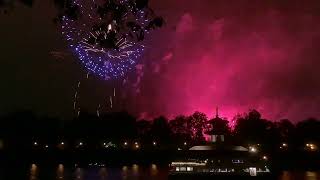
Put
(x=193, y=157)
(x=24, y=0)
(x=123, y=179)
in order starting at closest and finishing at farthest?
(x=24, y=0) < (x=193, y=157) < (x=123, y=179)

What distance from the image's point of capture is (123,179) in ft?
258

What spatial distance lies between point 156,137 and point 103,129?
12.6m

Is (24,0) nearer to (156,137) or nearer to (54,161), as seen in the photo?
(54,161)

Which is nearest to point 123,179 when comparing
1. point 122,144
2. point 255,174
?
point 255,174

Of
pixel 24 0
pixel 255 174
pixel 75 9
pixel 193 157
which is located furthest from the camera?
pixel 193 157

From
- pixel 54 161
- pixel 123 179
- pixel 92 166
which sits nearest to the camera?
pixel 123 179

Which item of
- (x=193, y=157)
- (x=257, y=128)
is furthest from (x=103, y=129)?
(x=193, y=157)

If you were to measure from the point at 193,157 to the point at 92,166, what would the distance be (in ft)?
154

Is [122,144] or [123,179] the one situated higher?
[122,144]

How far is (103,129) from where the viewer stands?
436ft

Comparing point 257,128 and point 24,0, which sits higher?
point 257,128

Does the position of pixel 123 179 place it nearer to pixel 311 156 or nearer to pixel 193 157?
pixel 193 157

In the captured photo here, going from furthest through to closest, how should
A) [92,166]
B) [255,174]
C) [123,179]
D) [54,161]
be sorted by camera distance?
1. [54,161]
2. [92,166]
3. [123,179]
4. [255,174]

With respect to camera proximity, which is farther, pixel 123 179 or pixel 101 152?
pixel 101 152
